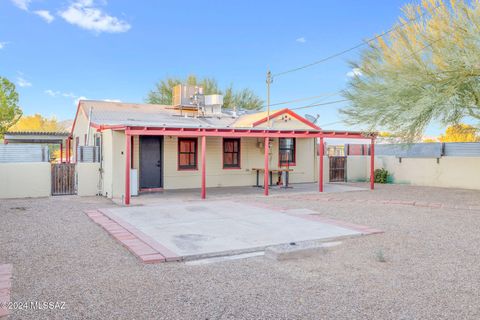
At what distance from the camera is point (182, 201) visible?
37.1ft

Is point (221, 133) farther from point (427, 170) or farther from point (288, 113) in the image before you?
point (427, 170)

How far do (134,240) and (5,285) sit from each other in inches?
88.3

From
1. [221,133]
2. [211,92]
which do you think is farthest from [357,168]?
[211,92]

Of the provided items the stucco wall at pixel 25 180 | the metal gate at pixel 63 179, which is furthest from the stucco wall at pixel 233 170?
the stucco wall at pixel 25 180

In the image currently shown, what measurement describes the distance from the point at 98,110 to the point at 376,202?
38.5 ft

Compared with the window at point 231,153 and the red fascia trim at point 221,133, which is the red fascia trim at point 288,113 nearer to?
the window at point 231,153

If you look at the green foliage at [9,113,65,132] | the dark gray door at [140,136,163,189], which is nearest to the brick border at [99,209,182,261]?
the dark gray door at [140,136,163,189]

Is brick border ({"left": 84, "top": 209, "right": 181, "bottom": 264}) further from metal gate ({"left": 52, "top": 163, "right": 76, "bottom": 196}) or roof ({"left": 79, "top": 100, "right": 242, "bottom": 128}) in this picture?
roof ({"left": 79, "top": 100, "right": 242, "bottom": 128})

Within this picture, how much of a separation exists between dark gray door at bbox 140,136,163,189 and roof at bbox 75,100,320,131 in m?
1.64

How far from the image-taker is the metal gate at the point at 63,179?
1280 cm

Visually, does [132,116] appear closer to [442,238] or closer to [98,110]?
[98,110]

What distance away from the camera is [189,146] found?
48.3 feet

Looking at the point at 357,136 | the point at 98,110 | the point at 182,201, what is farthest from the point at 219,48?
the point at 182,201

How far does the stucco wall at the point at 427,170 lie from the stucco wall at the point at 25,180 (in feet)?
43.6
